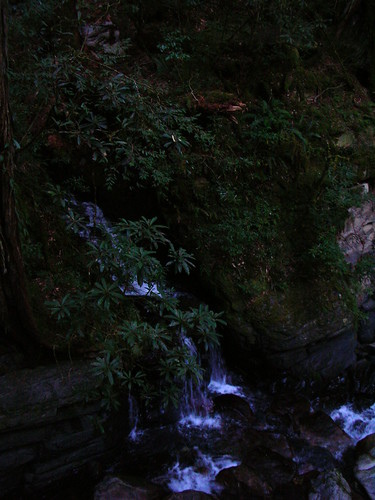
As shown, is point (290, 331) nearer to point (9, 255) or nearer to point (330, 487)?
point (330, 487)

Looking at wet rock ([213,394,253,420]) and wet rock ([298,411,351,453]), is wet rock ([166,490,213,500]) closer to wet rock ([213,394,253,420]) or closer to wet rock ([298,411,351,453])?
wet rock ([213,394,253,420])

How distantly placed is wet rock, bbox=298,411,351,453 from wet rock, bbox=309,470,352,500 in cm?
66

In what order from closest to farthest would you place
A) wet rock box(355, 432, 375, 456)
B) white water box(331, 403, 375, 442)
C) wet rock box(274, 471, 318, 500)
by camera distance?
wet rock box(274, 471, 318, 500), wet rock box(355, 432, 375, 456), white water box(331, 403, 375, 442)

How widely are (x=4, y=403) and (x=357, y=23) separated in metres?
9.48

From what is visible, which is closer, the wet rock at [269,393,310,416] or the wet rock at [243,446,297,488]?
the wet rock at [243,446,297,488]

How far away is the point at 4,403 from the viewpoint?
12.1ft

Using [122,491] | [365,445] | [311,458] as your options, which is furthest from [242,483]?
[365,445]

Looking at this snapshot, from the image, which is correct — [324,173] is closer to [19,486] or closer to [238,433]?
[238,433]

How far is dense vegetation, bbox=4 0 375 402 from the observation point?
455cm

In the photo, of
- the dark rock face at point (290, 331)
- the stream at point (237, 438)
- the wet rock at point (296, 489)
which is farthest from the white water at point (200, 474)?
the dark rock face at point (290, 331)

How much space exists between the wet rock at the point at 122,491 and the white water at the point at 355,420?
10.6ft

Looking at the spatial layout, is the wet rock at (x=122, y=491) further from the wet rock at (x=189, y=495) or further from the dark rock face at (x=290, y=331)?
the dark rock face at (x=290, y=331)

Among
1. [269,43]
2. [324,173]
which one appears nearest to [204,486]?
[324,173]

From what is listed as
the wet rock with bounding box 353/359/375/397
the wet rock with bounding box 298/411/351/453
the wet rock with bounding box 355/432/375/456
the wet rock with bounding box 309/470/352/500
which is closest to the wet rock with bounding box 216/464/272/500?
the wet rock with bounding box 309/470/352/500
